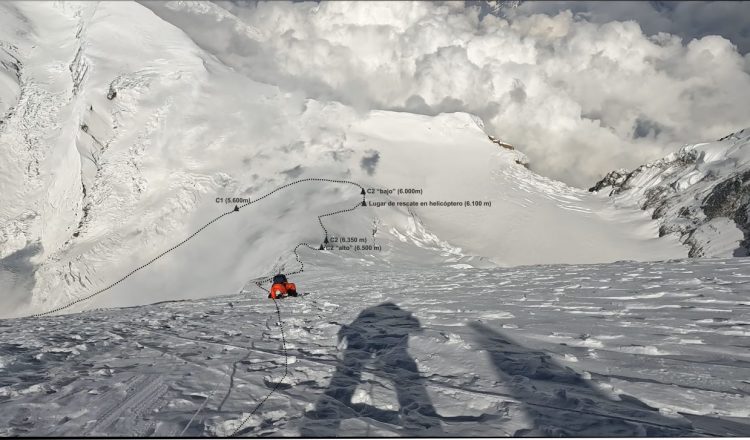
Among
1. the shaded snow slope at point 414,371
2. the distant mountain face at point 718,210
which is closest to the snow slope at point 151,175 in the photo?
the distant mountain face at point 718,210

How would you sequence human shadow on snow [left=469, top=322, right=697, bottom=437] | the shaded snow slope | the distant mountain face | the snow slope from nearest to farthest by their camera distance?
human shadow on snow [left=469, top=322, right=697, bottom=437] < the shaded snow slope < the snow slope < the distant mountain face

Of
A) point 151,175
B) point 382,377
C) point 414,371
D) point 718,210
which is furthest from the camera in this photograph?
point 718,210

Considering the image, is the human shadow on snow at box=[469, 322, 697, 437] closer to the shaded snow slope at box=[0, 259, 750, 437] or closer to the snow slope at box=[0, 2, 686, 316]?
the shaded snow slope at box=[0, 259, 750, 437]

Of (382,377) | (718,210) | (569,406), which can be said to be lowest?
(382,377)

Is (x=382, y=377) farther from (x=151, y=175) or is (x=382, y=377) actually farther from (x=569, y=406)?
(x=151, y=175)

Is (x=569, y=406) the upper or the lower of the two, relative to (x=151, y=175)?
lower

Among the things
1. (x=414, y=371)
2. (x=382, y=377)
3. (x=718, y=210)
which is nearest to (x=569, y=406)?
(x=414, y=371)

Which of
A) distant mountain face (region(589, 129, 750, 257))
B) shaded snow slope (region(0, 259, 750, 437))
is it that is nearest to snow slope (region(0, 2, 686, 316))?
distant mountain face (region(589, 129, 750, 257))
